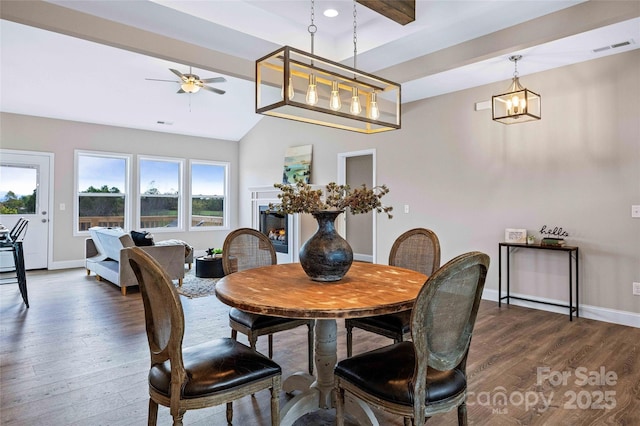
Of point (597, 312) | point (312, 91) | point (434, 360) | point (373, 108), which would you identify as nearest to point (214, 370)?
Result: point (434, 360)

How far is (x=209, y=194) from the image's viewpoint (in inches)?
347

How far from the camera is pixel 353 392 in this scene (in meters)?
1.59

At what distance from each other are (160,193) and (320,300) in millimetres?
7303

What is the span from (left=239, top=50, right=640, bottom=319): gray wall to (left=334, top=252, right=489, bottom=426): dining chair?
3339mm

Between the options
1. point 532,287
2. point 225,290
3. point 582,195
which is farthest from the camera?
point 532,287

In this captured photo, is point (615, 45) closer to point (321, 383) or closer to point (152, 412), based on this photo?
point (321, 383)

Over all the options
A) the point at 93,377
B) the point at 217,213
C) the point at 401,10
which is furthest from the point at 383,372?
the point at 217,213

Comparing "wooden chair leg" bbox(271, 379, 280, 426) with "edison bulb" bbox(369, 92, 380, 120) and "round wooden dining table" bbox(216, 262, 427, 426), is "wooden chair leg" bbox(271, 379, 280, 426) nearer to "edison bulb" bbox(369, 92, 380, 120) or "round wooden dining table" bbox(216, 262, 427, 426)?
"round wooden dining table" bbox(216, 262, 427, 426)

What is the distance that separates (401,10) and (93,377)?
350 cm

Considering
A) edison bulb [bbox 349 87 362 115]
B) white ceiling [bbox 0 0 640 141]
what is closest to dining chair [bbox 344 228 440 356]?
edison bulb [bbox 349 87 362 115]

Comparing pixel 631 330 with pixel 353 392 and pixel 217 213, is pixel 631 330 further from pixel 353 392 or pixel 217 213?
pixel 217 213

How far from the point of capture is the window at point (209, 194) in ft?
28.0

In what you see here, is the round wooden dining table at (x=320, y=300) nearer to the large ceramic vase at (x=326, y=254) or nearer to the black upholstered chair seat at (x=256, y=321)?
the large ceramic vase at (x=326, y=254)

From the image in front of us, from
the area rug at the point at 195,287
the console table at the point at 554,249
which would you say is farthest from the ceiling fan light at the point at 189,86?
the console table at the point at 554,249
